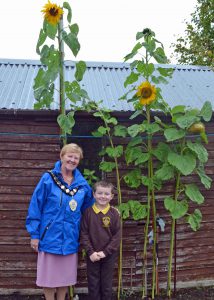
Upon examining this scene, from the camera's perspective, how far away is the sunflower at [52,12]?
341 centimetres

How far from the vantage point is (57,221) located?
345 centimetres

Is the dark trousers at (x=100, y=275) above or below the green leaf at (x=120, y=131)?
below

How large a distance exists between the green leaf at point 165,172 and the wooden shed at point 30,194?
860mm

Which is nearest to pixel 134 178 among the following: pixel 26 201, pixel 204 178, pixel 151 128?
pixel 151 128

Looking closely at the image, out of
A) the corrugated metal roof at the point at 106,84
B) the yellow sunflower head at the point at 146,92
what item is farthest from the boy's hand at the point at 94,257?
the corrugated metal roof at the point at 106,84

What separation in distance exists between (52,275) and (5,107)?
212 cm

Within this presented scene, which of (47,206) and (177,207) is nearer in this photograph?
(47,206)

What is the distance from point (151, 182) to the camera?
4230mm

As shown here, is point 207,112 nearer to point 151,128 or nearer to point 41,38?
point 151,128

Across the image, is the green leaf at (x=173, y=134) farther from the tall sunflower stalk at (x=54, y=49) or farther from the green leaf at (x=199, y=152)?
the tall sunflower stalk at (x=54, y=49)

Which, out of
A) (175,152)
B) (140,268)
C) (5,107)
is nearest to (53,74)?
(5,107)

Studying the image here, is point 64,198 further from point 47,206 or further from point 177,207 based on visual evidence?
point 177,207

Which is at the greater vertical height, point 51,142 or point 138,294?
point 51,142

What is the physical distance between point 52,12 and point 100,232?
2176 millimetres
